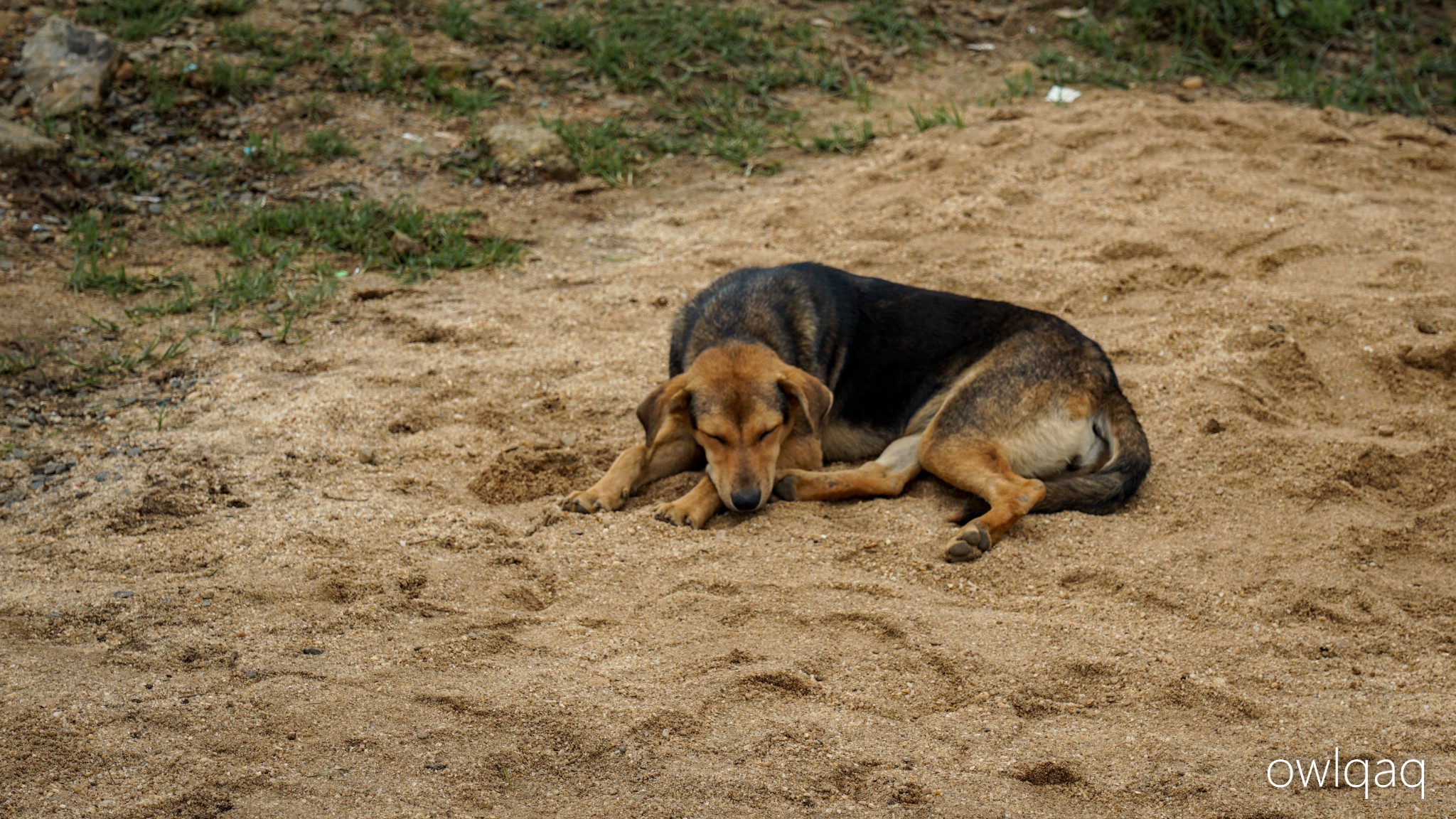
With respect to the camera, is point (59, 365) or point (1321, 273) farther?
point (1321, 273)

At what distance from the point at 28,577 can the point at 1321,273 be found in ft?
21.4

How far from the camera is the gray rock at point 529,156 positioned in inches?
352

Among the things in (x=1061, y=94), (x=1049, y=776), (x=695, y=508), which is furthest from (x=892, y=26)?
(x=1049, y=776)

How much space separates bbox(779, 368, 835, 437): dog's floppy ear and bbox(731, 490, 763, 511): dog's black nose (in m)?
0.45

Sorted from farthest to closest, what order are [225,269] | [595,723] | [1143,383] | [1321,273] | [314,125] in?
[314,125], [225,269], [1321,273], [1143,383], [595,723]

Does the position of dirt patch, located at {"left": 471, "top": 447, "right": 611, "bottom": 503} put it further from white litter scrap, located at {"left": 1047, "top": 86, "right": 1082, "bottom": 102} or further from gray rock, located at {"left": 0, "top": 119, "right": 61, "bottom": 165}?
white litter scrap, located at {"left": 1047, "top": 86, "right": 1082, "bottom": 102}

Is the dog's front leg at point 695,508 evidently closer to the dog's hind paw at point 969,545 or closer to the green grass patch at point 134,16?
the dog's hind paw at point 969,545

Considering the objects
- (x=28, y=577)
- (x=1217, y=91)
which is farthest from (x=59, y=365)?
(x=1217, y=91)

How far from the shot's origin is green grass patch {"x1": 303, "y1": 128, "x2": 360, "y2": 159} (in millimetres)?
8734

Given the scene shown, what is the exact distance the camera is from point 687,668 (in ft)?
12.1

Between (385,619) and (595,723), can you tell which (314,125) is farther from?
(595,723)

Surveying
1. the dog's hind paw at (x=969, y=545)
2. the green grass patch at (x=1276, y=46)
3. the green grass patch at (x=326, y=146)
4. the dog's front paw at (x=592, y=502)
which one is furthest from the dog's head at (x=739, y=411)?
the green grass patch at (x=1276, y=46)

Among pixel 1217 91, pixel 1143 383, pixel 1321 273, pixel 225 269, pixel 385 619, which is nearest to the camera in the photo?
pixel 385 619

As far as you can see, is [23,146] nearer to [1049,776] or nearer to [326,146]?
[326,146]
